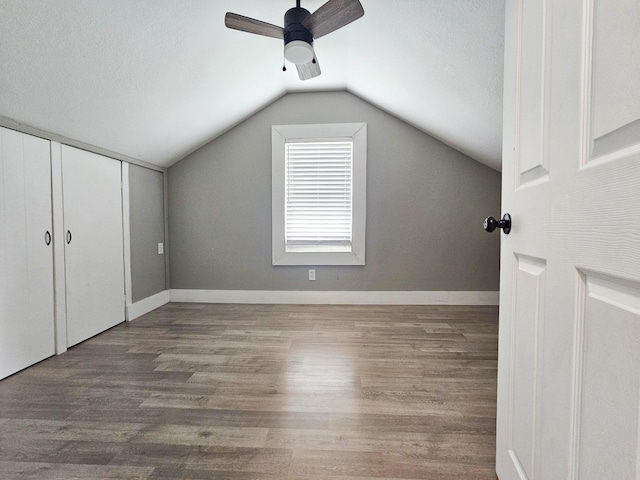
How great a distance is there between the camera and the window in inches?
131

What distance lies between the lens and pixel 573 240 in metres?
0.63

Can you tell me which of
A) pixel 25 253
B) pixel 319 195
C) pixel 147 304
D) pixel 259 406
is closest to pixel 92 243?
pixel 25 253

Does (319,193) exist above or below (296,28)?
below

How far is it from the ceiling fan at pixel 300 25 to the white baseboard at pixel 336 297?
230 cm

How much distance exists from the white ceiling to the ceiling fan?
0.34 metres

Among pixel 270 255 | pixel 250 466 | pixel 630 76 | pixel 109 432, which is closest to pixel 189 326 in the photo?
pixel 270 255

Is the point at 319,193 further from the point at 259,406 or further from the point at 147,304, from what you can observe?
the point at 259,406

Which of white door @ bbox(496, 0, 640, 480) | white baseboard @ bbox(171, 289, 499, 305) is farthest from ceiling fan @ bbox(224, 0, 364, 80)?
white baseboard @ bbox(171, 289, 499, 305)

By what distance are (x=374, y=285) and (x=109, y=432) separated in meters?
2.54

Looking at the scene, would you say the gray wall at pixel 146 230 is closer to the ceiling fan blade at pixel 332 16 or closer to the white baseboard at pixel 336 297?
the white baseboard at pixel 336 297

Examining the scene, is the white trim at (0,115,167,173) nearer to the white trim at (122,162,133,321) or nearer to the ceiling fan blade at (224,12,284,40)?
the white trim at (122,162,133,321)

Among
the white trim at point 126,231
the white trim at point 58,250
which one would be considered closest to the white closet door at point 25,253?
the white trim at point 58,250

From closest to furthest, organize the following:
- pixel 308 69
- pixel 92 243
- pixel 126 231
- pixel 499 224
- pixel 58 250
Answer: pixel 499 224 < pixel 308 69 < pixel 58 250 < pixel 92 243 < pixel 126 231

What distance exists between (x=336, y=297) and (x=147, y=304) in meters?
1.93
